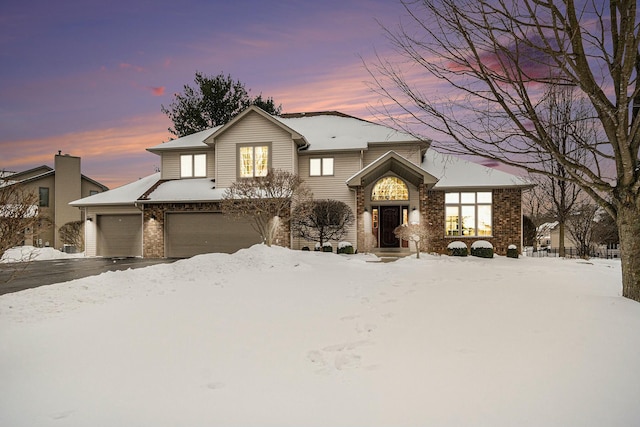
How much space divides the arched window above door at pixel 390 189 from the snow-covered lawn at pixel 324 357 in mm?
10911

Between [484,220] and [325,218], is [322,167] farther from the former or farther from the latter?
[484,220]

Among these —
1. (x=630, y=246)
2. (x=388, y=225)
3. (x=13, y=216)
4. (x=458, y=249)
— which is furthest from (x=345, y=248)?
(x=13, y=216)

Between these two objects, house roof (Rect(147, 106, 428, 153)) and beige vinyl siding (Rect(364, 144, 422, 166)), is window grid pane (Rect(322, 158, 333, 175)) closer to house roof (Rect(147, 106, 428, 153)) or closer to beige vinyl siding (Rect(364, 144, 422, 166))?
house roof (Rect(147, 106, 428, 153))

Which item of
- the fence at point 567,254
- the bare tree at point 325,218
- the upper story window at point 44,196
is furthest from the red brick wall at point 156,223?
the fence at point 567,254

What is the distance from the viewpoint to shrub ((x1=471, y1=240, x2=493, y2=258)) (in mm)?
16547

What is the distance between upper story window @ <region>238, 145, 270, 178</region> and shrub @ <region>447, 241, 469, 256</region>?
32.5ft

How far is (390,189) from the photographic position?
18266 mm

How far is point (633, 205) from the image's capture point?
5227mm

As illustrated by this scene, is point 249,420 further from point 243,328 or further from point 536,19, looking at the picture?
point 536,19

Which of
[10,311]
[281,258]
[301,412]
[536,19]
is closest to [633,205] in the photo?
[536,19]

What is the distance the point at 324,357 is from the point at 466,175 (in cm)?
1705

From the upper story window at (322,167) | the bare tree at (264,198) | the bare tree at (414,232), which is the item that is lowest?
the bare tree at (414,232)

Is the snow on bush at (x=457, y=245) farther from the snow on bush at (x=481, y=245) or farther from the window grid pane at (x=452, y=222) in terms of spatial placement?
the window grid pane at (x=452, y=222)

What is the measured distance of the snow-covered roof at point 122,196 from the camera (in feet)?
63.9
